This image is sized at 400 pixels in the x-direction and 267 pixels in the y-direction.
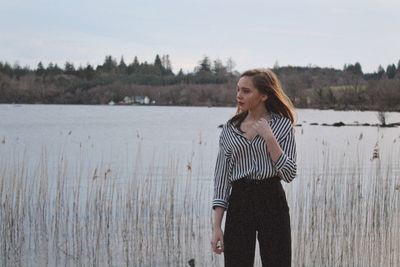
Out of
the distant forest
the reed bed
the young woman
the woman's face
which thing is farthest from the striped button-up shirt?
the distant forest

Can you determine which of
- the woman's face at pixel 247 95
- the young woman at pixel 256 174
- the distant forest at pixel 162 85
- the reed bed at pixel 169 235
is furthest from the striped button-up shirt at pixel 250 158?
the distant forest at pixel 162 85

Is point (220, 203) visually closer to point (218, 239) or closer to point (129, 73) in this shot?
point (218, 239)

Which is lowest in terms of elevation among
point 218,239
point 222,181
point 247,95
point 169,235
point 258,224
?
point 169,235

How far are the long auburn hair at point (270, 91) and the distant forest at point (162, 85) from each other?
85.6 m

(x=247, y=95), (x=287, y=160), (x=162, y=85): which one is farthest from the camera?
(x=162, y=85)

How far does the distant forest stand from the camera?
92938 millimetres

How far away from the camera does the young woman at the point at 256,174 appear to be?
324cm

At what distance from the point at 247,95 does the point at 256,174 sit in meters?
0.43

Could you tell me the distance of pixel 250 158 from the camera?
10.8 feet

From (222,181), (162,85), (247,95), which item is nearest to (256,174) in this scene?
(222,181)

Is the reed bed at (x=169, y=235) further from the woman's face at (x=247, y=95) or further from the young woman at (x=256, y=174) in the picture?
the woman's face at (x=247, y=95)

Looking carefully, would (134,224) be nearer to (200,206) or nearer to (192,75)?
(200,206)

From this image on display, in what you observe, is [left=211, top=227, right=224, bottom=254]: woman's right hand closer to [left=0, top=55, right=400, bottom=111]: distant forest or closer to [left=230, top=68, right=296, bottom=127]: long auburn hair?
[left=230, top=68, right=296, bottom=127]: long auburn hair

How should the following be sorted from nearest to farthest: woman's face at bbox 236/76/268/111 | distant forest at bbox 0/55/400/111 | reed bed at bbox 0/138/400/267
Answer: woman's face at bbox 236/76/268/111 → reed bed at bbox 0/138/400/267 → distant forest at bbox 0/55/400/111
